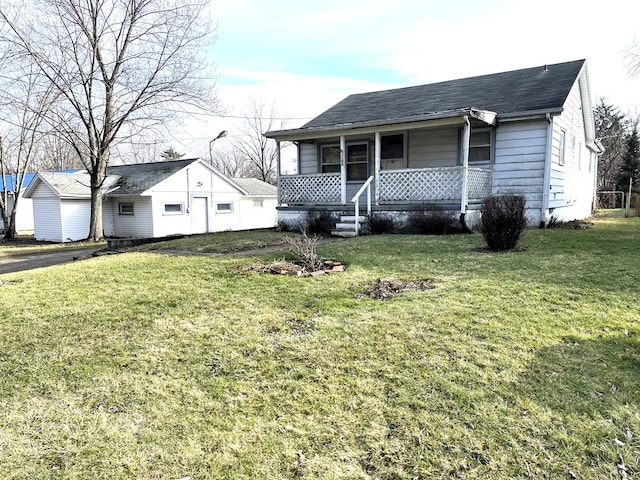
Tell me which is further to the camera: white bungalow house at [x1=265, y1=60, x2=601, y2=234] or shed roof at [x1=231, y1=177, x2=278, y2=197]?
shed roof at [x1=231, y1=177, x2=278, y2=197]

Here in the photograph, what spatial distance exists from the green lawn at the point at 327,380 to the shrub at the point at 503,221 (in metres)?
1.86

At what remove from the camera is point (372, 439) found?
2623 mm

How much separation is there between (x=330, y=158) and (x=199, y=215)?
11084 millimetres

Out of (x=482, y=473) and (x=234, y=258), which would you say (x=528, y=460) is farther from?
(x=234, y=258)

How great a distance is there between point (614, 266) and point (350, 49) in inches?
770

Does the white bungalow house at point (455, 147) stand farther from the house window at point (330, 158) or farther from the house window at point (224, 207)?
the house window at point (224, 207)

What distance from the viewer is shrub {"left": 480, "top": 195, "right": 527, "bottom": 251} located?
776 centimetres

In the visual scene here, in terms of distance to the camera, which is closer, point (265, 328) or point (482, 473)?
point (482, 473)

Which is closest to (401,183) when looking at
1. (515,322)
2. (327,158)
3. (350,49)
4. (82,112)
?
(327,158)

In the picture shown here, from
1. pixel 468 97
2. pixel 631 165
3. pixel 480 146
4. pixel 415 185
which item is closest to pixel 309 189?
pixel 415 185

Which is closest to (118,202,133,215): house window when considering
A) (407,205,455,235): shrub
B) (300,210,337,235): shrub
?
(300,210,337,235): shrub

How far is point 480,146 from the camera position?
43.4 ft

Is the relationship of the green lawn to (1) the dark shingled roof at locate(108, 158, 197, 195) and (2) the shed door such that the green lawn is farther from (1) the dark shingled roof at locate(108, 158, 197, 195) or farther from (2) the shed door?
(2) the shed door

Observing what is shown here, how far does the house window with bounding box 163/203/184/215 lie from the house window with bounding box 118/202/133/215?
1.92 meters
